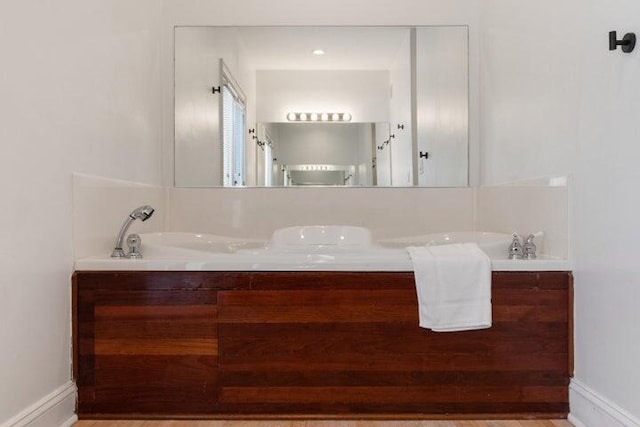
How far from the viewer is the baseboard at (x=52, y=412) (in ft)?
4.83

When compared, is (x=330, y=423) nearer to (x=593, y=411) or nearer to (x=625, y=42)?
(x=593, y=411)

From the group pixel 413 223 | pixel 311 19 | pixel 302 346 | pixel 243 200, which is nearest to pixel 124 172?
pixel 243 200

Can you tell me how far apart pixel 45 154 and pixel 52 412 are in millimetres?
834

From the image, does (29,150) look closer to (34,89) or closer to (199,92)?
(34,89)

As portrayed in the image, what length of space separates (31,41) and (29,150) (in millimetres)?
335

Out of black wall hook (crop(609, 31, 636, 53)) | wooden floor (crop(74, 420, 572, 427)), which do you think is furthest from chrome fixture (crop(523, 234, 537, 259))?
black wall hook (crop(609, 31, 636, 53))

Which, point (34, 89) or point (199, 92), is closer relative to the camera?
point (34, 89)

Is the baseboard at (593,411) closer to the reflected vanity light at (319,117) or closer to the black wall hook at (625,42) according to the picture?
the black wall hook at (625,42)

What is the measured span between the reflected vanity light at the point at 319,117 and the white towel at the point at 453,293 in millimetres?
1274

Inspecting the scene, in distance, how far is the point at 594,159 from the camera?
62.7 inches

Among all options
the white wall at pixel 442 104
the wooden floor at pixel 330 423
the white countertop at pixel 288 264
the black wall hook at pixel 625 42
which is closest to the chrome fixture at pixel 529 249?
the white countertop at pixel 288 264

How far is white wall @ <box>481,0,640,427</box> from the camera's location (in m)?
1.42

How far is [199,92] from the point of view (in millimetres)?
2785

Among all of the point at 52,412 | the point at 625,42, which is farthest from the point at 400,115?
the point at 52,412
